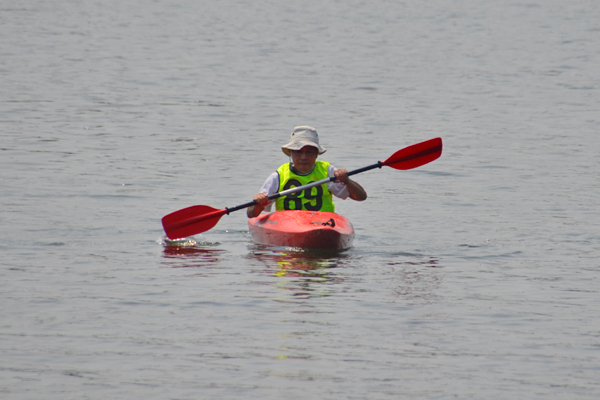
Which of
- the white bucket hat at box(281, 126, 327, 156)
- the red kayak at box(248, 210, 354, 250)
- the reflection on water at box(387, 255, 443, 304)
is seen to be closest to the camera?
the reflection on water at box(387, 255, 443, 304)

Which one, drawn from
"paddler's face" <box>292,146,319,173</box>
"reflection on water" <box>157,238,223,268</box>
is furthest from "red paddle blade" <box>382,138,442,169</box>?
"reflection on water" <box>157,238,223,268</box>

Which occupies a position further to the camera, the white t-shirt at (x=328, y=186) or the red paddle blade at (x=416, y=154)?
the red paddle blade at (x=416, y=154)

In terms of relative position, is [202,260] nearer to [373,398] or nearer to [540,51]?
[373,398]

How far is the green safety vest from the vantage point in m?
8.04

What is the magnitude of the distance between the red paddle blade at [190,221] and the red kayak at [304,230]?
44cm

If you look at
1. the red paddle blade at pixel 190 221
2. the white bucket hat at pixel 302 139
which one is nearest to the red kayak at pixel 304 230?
the red paddle blade at pixel 190 221

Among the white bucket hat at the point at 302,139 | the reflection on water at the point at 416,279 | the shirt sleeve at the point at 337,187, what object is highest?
the white bucket hat at the point at 302,139

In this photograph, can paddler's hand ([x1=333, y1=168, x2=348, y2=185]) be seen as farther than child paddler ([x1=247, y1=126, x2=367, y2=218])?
No

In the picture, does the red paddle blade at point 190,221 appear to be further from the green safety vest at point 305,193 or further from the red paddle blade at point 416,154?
the red paddle blade at point 416,154

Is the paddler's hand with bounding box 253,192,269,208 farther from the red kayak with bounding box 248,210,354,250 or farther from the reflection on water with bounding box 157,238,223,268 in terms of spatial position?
the reflection on water with bounding box 157,238,223,268

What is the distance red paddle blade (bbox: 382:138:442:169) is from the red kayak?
0.95 metres

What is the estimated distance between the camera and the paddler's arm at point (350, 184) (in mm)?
7707

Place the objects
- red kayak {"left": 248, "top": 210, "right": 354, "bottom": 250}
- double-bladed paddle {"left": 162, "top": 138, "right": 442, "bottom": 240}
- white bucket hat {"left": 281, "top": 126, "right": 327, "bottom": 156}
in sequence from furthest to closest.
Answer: double-bladed paddle {"left": 162, "top": 138, "right": 442, "bottom": 240} < white bucket hat {"left": 281, "top": 126, "right": 327, "bottom": 156} < red kayak {"left": 248, "top": 210, "right": 354, "bottom": 250}

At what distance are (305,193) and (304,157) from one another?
37 cm
